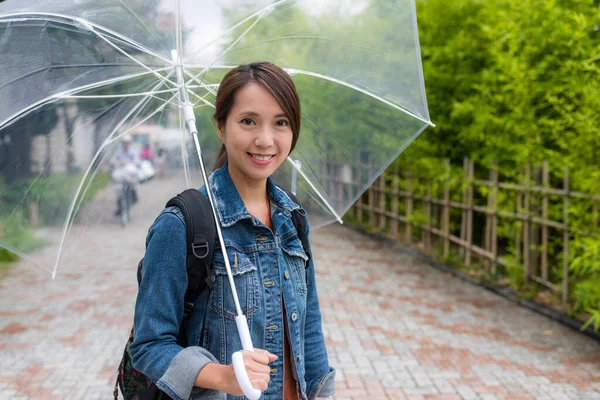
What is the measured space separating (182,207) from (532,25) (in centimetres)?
612

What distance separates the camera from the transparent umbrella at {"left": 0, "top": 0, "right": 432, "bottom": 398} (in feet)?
6.46

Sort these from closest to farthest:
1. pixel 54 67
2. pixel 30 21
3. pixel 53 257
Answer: pixel 30 21
pixel 54 67
pixel 53 257

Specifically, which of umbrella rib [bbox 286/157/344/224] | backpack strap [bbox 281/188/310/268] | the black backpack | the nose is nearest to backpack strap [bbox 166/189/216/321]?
the black backpack

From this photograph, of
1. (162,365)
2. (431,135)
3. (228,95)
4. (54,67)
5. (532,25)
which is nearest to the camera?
(162,365)

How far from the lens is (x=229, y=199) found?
1.83 meters

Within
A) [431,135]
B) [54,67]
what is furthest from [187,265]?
[431,135]

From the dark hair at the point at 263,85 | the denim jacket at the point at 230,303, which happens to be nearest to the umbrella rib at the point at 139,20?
the dark hair at the point at 263,85

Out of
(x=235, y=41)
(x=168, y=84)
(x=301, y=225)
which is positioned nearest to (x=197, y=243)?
(x=301, y=225)

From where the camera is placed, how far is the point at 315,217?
2744 mm

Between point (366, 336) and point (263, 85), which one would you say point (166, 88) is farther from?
point (366, 336)

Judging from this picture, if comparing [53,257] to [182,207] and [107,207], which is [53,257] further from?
[182,207]

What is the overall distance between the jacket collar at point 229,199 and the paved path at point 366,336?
51 centimetres

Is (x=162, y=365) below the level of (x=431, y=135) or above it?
below

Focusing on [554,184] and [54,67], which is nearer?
[54,67]
